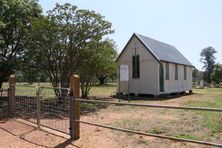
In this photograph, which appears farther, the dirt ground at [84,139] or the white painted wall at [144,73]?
the white painted wall at [144,73]

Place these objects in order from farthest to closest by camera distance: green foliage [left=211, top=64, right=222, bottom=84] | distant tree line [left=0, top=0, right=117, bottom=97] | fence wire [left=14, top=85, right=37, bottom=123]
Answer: green foliage [left=211, top=64, right=222, bottom=84] < distant tree line [left=0, top=0, right=117, bottom=97] < fence wire [left=14, top=85, right=37, bottom=123]

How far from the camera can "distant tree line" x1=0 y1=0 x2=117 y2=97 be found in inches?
509

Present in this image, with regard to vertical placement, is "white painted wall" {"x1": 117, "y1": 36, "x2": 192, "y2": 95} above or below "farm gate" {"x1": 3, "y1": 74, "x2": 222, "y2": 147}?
above

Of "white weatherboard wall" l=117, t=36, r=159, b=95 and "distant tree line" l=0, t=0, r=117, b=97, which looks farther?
"white weatherboard wall" l=117, t=36, r=159, b=95

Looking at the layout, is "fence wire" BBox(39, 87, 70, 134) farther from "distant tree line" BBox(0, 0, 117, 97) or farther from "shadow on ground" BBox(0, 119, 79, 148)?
"distant tree line" BBox(0, 0, 117, 97)

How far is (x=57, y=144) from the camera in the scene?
19.9ft

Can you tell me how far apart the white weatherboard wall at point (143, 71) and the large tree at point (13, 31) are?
7.92 meters

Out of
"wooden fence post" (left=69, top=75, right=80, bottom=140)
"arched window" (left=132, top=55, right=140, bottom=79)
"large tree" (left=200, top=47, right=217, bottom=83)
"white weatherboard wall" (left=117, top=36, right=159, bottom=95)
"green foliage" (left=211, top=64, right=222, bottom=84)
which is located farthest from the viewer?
"large tree" (left=200, top=47, right=217, bottom=83)

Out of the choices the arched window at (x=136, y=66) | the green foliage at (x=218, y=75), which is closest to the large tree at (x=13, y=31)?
the arched window at (x=136, y=66)

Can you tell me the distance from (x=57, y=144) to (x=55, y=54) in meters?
7.88

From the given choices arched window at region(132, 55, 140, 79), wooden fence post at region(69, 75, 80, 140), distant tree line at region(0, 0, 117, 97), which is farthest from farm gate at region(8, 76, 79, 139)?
arched window at region(132, 55, 140, 79)

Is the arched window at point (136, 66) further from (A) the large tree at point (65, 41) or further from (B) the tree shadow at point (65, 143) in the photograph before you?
(B) the tree shadow at point (65, 143)

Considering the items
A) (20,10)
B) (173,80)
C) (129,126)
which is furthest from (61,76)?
(173,80)

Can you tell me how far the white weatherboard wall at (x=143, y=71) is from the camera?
19703 millimetres
